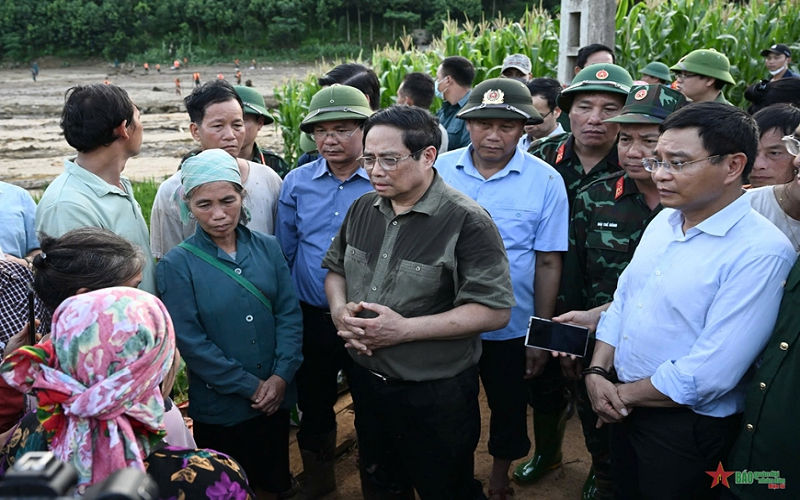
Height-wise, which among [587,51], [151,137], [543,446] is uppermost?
[587,51]

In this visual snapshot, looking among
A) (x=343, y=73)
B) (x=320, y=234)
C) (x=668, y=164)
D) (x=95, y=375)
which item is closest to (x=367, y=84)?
(x=343, y=73)

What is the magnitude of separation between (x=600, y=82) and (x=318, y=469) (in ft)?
8.90

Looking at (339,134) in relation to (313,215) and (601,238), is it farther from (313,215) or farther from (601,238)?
(601,238)

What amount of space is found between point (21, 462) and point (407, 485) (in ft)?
7.18

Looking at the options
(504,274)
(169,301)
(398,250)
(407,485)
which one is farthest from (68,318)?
(407,485)

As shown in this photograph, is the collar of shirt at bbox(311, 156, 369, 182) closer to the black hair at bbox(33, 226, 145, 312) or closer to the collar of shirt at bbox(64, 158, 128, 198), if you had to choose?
the collar of shirt at bbox(64, 158, 128, 198)

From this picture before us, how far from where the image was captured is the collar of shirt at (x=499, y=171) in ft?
10.6

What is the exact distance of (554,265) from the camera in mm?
3230

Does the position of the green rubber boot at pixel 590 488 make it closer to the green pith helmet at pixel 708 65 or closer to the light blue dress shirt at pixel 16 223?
the light blue dress shirt at pixel 16 223

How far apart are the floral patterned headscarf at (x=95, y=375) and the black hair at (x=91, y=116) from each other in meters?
1.22

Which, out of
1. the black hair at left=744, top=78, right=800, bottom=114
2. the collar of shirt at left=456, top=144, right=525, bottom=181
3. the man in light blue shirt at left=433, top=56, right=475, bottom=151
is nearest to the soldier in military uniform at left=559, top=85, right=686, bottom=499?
the collar of shirt at left=456, top=144, right=525, bottom=181

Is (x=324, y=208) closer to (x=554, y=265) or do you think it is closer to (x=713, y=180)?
(x=554, y=265)

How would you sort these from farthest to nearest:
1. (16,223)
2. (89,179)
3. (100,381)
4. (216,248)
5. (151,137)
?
(151,137) → (16,223) → (216,248) → (89,179) → (100,381)

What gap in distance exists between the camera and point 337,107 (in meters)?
3.47
